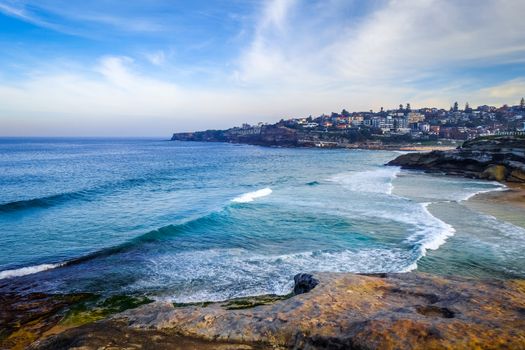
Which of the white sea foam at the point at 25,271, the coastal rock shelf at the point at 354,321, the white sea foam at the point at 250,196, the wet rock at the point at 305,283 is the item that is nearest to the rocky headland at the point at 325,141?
the white sea foam at the point at 250,196

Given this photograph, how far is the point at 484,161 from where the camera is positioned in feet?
162

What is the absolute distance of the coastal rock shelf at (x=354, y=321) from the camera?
20.9ft

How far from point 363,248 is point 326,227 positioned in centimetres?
409

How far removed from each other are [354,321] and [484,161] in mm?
51222

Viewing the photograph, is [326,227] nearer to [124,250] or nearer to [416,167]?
[124,250]

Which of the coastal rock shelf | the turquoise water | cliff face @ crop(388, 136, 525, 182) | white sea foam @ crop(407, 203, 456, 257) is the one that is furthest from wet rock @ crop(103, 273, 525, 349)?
cliff face @ crop(388, 136, 525, 182)

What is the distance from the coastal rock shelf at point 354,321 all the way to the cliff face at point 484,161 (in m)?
42.3

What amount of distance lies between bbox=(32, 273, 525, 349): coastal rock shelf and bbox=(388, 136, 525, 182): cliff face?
139 ft

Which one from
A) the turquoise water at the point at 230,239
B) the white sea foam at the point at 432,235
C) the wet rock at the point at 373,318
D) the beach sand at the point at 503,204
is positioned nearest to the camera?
the wet rock at the point at 373,318

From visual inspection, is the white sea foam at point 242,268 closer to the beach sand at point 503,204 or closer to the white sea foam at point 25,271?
the white sea foam at point 25,271

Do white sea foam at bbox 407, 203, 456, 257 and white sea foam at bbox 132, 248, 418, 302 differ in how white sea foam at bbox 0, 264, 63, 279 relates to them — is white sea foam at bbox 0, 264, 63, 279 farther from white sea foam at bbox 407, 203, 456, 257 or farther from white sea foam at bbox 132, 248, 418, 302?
white sea foam at bbox 407, 203, 456, 257

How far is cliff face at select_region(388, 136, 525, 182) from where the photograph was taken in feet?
146

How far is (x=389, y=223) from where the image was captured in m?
22.3

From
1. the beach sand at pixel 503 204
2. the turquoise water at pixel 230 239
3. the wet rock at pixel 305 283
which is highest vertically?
the wet rock at pixel 305 283
